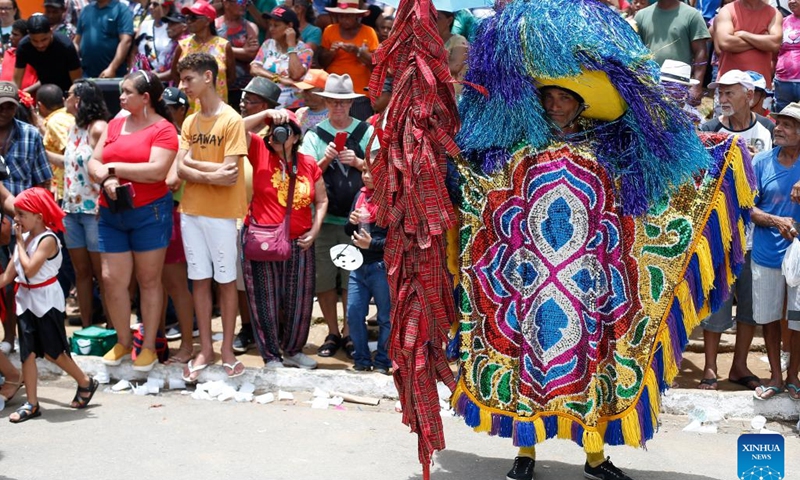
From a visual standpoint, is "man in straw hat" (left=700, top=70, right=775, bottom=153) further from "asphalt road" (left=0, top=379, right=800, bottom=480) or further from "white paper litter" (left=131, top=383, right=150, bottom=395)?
"white paper litter" (left=131, top=383, right=150, bottom=395)

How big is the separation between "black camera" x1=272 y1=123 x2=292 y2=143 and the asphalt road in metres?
1.81

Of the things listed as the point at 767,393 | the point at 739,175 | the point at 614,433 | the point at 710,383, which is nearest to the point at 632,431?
the point at 614,433

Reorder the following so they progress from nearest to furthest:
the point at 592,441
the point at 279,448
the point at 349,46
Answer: the point at 592,441
the point at 279,448
the point at 349,46

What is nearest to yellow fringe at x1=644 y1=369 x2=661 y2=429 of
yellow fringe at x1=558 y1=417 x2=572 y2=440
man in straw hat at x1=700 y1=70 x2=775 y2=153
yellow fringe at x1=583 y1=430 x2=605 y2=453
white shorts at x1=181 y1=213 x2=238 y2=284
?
yellow fringe at x1=583 y1=430 x2=605 y2=453

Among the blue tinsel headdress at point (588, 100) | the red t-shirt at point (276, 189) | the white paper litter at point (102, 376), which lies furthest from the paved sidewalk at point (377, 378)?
the blue tinsel headdress at point (588, 100)

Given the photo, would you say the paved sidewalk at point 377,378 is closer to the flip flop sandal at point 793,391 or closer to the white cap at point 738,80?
the flip flop sandal at point 793,391

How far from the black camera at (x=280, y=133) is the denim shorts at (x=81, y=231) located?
157cm

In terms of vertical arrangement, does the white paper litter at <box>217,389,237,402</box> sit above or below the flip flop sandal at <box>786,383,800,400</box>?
below

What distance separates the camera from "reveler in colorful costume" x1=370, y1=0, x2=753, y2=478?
5.43 meters

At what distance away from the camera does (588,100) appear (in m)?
5.59

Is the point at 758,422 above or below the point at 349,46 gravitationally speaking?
below

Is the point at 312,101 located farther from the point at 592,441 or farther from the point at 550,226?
the point at 592,441

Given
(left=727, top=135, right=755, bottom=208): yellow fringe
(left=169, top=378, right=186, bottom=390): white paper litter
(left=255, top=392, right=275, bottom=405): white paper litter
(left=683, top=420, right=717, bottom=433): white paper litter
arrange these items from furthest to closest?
(left=169, top=378, right=186, bottom=390): white paper litter < (left=255, top=392, right=275, bottom=405): white paper litter < (left=683, top=420, right=717, bottom=433): white paper litter < (left=727, top=135, right=755, bottom=208): yellow fringe

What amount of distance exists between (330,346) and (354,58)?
9.84 ft
